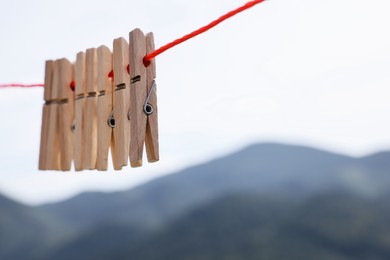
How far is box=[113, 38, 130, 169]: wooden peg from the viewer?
2402 millimetres

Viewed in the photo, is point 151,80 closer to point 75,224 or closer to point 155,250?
point 155,250

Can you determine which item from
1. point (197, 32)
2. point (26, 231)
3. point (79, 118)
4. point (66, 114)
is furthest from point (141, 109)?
point (26, 231)

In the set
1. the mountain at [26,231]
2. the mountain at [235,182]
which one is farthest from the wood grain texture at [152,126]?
the mountain at [235,182]

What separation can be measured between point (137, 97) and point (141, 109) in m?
0.06

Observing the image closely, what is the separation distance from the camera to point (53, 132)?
115 inches

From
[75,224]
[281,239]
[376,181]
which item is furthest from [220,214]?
[376,181]

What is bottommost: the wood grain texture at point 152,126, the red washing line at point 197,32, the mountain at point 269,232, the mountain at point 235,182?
the mountain at point 269,232

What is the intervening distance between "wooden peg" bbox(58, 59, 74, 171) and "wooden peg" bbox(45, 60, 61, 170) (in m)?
0.04

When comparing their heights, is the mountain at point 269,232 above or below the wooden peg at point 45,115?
below

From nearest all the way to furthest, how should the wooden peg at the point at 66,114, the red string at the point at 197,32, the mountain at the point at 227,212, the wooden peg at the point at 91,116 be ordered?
the red string at the point at 197,32
the wooden peg at the point at 91,116
the wooden peg at the point at 66,114
the mountain at the point at 227,212

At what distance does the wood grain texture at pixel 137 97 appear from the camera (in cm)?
228

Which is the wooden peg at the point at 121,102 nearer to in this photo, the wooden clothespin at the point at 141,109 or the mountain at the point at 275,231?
the wooden clothespin at the point at 141,109

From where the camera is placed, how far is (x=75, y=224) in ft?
156

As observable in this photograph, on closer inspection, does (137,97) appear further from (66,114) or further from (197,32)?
(66,114)
